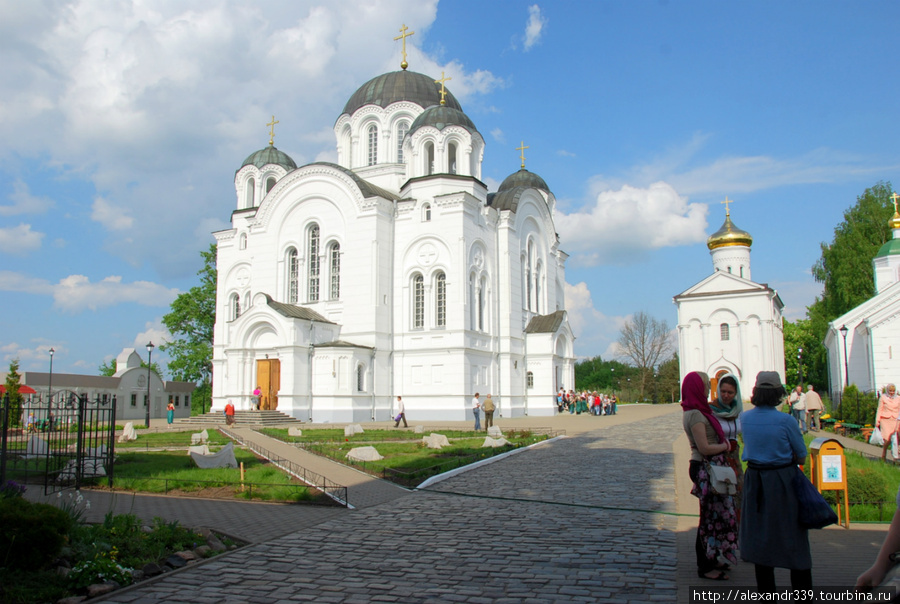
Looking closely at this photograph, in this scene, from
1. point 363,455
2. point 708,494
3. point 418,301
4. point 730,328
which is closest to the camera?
point 708,494

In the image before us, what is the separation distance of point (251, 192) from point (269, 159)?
90.2 inches

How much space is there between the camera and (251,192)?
134 feet

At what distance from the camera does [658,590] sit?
5699 mm

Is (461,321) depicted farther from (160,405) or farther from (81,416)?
(160,405)

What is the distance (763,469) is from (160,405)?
45796 millimetres

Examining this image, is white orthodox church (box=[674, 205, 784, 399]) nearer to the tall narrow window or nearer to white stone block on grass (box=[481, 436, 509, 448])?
the tall narrow window

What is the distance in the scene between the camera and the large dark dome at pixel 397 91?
127 ft

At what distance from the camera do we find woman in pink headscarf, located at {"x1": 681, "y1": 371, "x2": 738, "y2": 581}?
6039 millimetres

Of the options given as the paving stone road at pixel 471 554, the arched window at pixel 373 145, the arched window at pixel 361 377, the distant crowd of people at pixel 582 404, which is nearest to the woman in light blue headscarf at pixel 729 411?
the paving stone road at pixel 471 554

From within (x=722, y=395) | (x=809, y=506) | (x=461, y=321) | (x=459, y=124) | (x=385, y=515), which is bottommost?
(x=385, y=515)

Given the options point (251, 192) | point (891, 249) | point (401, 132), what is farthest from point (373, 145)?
point (891, 249)

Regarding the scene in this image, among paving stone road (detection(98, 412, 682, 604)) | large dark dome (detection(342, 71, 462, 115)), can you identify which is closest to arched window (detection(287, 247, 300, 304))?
large dark dome (detection(342, 71, 462, 115))

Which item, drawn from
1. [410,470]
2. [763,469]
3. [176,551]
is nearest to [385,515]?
[176,551]

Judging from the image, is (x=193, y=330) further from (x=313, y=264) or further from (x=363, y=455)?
(x=363, y=455)
